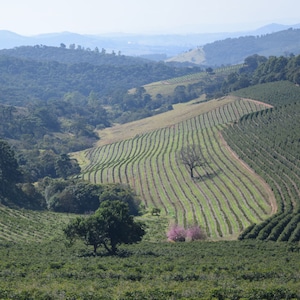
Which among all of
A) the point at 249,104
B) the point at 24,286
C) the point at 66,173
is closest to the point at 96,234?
the point at 24,286

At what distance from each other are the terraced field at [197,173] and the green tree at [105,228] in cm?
1848

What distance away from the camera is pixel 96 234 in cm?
4706

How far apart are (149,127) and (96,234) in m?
116

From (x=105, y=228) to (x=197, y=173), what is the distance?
5181 centimetres

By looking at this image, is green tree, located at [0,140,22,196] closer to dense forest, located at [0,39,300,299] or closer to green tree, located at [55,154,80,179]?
dense forest, located at [0,39,300,299]

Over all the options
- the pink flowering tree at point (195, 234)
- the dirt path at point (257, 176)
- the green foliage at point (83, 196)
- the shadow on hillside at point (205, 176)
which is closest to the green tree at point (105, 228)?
the pink flowering tree at point (195, 234)

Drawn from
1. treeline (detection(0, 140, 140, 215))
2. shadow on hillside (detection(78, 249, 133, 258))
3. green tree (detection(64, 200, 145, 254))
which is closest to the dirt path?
treeline (detection(0, 140, 140, 215))

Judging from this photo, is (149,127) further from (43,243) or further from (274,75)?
(43,243)

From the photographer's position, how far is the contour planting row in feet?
194

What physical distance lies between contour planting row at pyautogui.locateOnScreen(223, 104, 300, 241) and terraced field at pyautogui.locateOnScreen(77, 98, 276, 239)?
2235 millimetres

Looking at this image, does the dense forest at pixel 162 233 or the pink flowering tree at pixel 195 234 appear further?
the pink flowering tree at pixel 195 234

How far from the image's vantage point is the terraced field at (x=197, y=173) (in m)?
71.9

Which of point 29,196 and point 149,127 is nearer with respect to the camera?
point 29,196

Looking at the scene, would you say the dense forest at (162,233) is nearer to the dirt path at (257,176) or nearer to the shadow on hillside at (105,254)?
the shadow on hillside at (105,254)
